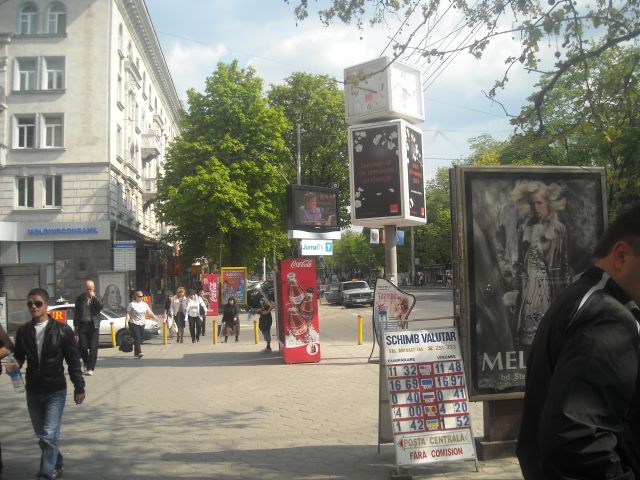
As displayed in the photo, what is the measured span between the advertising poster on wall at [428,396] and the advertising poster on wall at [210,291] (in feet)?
78.4

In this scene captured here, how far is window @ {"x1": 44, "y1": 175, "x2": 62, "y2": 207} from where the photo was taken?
104ft

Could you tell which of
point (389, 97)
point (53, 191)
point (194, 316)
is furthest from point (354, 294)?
point (389, 97)

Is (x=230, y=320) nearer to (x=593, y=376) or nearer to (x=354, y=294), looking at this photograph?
(x=354, y=294)

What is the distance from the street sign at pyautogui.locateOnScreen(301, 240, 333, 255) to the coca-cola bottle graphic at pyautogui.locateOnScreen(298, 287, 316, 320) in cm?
345

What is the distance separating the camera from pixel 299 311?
1339cm

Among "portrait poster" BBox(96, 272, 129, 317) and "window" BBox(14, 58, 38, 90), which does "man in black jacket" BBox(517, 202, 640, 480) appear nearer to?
"portrait poster" BBox(96, 272, 129, 317)

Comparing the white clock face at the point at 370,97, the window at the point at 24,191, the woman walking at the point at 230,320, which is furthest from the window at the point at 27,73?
the white clock face at the point at 370,97

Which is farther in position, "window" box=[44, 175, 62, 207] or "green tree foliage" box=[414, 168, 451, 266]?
"green tree foliage" box=[414, 168, 451, 266]

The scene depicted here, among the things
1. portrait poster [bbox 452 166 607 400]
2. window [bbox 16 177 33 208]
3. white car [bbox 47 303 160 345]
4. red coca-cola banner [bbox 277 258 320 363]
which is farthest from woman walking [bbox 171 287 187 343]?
window [bbox 16 177 33 208]

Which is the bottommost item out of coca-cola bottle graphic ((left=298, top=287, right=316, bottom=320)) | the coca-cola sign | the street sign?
coca-cola bottle graphic ((left=298, top=287, right=316, bottom=320))

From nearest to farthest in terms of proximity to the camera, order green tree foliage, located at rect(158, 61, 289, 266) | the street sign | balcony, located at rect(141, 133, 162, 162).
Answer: the street sign → green tree foliage, located at rect(158, 61, 289, 266) → balcony, located at rect(141, 133, 162, 162)

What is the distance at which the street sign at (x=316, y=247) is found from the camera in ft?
55.9

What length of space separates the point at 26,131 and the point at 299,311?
24909mm

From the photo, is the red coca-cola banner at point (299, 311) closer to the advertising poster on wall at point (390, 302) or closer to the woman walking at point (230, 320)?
the advertising poster on wall at point (390, 302)
